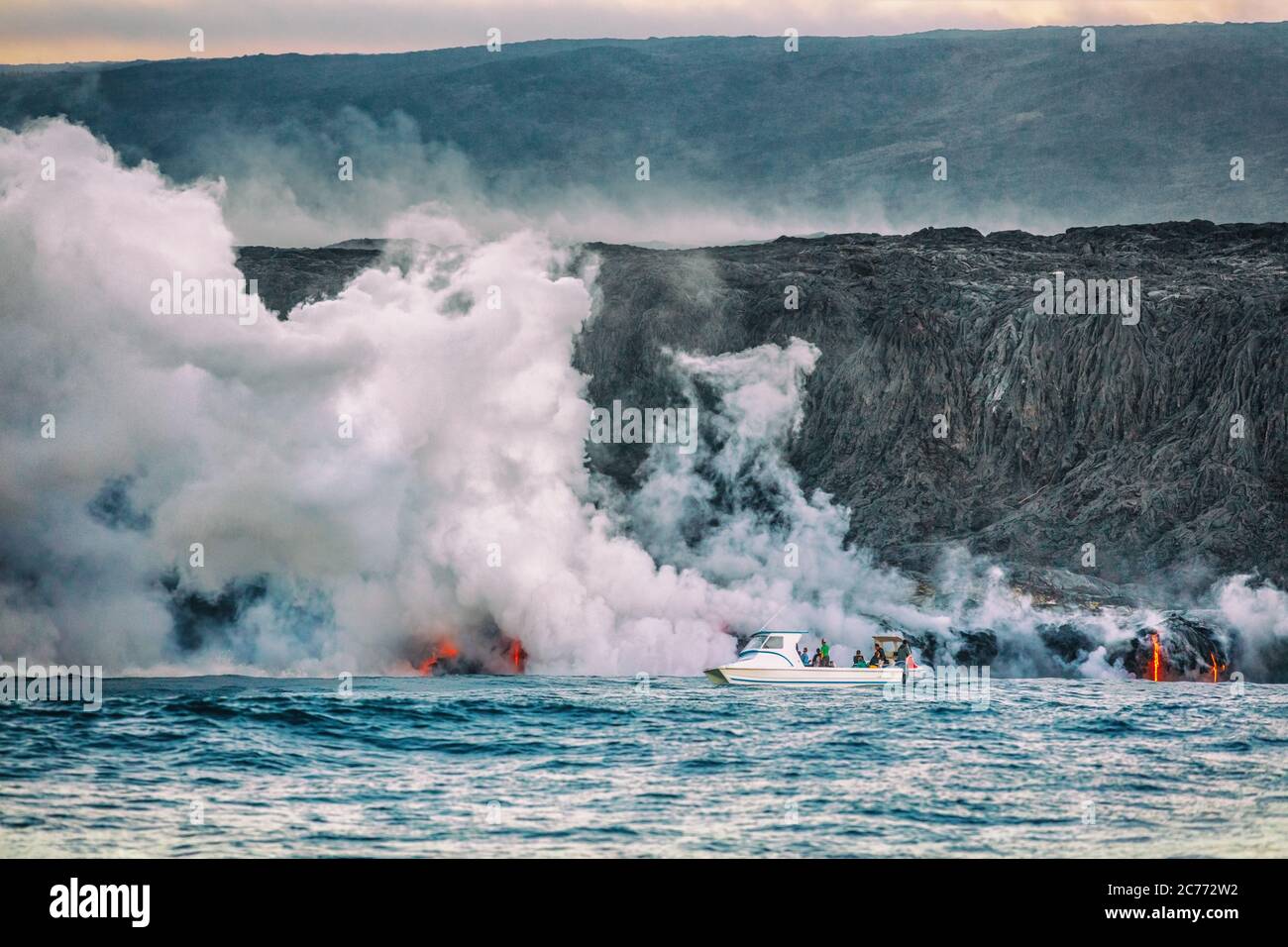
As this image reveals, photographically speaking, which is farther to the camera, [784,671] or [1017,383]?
→ [1017,383]

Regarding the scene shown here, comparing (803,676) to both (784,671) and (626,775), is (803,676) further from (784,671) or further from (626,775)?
(626,775)

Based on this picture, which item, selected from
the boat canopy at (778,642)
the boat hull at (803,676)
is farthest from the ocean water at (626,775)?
the boat canopy at (778,642)

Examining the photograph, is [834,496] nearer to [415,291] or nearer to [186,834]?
[415,291]

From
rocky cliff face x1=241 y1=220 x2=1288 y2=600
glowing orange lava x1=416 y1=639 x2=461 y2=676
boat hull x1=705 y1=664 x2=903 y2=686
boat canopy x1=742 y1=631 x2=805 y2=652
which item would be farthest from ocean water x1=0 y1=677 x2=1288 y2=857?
rocky cliff face x1=241 y1=220 x2=1288 y2=600

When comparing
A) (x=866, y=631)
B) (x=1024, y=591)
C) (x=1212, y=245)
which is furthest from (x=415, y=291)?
(x=1212, y=245)

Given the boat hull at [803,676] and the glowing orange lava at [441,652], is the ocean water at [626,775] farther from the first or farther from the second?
the glowing orange lava at [441,652]

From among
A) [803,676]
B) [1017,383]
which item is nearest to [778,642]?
[803,676]
